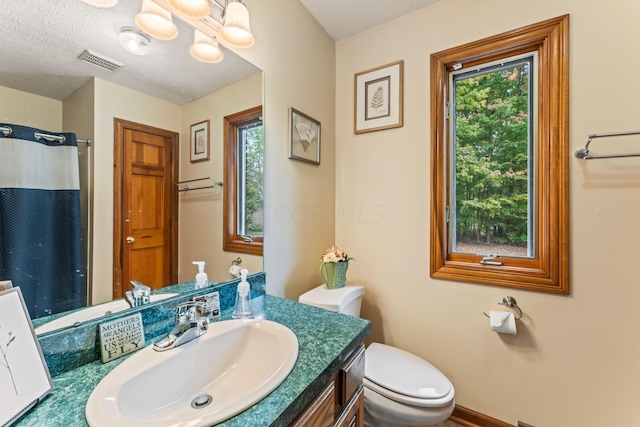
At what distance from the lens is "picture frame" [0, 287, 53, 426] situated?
506mm

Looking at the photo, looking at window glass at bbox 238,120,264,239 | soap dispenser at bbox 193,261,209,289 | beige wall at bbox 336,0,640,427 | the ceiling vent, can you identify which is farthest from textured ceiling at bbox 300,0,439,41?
soap dispenser at bbox 193,261,209,289

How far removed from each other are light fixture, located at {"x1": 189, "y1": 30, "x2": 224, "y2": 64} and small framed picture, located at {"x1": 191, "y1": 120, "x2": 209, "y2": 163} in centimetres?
26

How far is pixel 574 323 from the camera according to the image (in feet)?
4.13

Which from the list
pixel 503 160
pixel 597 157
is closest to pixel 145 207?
pixel 503 160

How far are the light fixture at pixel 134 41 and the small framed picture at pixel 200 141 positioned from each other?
269 mm

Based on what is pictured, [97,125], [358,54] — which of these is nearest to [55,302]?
[97,125]

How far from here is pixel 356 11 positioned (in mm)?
1639

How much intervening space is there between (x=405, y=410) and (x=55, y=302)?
127cm

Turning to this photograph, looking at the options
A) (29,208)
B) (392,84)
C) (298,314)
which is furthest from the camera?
(392,84)

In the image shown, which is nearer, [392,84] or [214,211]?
[214,211]

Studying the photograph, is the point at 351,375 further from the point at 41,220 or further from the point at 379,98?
the point at 379,98

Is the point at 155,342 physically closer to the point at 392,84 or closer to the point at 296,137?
the point at 296,137

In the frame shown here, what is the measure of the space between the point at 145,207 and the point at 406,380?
129 cm

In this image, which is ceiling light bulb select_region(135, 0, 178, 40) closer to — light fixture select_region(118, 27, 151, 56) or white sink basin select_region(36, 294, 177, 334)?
light fixture select_region(118, 27, 151, 56)
